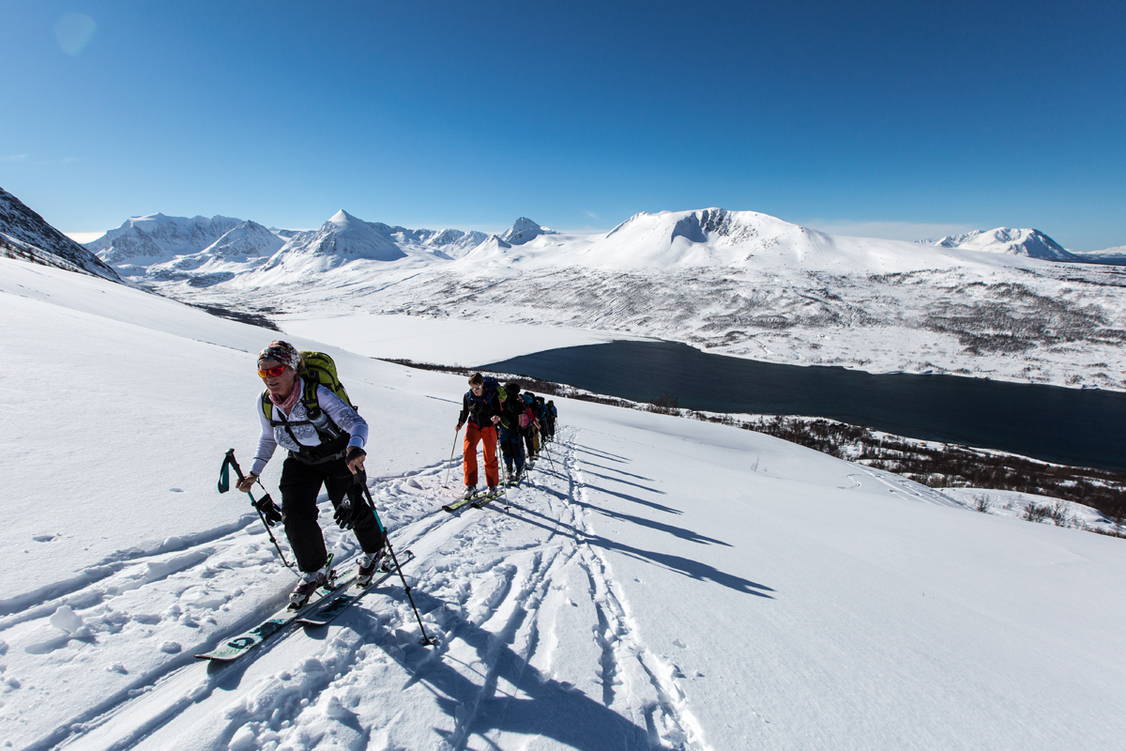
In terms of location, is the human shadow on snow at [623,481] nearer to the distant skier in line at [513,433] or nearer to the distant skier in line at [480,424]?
the distant skier in line at [513,433]

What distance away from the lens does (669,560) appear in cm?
707

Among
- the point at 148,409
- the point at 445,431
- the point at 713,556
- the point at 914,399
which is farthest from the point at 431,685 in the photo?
the point at 914,399

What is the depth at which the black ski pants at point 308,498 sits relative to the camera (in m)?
4.41

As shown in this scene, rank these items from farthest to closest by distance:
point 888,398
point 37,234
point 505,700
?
point 37,234 → point 888,398 → point 505,700

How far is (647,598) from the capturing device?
5.49 m

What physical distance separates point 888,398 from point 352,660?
306 ft

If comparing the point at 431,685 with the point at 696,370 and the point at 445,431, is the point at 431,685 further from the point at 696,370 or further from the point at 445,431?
the point at 696,370

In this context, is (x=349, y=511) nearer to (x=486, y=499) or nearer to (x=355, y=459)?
(x=355, y=459)

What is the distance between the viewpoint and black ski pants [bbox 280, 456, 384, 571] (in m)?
4.41

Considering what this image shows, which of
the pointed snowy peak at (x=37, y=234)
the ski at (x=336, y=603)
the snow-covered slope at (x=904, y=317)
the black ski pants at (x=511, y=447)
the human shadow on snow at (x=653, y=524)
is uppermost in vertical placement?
the snow-covered slope at (x=904, y=317)

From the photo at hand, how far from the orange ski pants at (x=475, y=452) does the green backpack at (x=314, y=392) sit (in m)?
4.18

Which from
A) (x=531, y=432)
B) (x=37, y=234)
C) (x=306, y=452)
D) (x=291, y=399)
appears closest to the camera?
(x=291, y=399)

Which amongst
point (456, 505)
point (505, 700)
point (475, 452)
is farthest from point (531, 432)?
point (505, 700)

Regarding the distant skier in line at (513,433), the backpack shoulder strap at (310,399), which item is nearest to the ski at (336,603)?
the backpack shoulder strap at (310,399)
